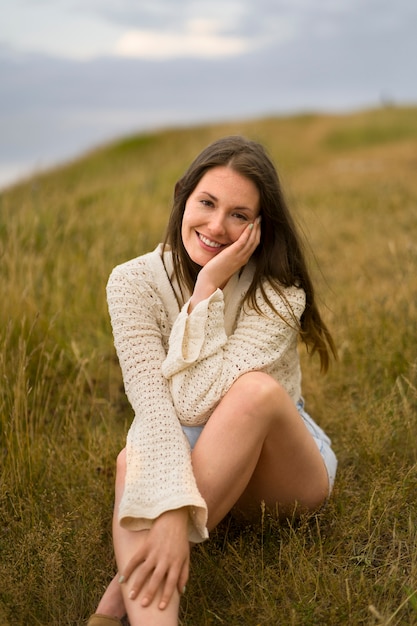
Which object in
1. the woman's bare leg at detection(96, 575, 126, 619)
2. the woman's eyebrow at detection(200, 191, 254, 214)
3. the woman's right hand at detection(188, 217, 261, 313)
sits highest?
the woman's eyebrow at detection(200, 191, 254, 214)

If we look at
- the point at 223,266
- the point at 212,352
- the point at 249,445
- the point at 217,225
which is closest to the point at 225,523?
the point at 249,445

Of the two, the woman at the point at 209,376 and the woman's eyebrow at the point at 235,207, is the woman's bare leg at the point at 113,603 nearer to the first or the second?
the woman at the point at 209,376

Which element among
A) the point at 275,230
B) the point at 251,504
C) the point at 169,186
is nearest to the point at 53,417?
the point at 251,504

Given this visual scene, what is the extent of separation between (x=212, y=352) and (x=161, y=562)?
0.64 metres

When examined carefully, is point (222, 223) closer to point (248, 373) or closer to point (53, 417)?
point (248, 373)

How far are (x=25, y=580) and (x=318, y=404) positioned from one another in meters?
1.57

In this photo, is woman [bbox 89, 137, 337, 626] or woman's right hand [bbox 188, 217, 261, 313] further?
woman's right hand [bbox 188, 217, 261, 313]

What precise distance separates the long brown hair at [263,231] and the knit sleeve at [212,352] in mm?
112

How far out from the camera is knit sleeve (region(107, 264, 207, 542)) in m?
1.92

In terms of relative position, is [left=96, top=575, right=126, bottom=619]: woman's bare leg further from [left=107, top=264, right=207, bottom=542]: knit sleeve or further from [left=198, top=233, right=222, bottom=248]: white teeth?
[left=198, top=233, right=222, bottom=248]: white teeth

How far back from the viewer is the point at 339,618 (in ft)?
6.25

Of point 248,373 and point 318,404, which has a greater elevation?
point 248,373

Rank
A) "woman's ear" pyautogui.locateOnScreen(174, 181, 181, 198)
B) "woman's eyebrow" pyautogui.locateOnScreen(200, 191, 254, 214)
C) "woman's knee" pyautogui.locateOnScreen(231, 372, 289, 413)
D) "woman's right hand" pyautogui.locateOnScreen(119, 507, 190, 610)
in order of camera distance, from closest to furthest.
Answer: "woman's right hand" pyautogui.locateOnScreen(119, 507, 190, 610), "woman's knee" pyautogui.locateOnScreen(231, 372, 289, 413), "woman's eyebrow" pyautogui.locateOnScreen(200, 191, 254, 214), "woman's ear" pyautogui.locateOnScreen(174, 181, 181, 198)

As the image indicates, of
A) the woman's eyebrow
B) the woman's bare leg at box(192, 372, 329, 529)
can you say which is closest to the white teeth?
the woman's eyebrow
